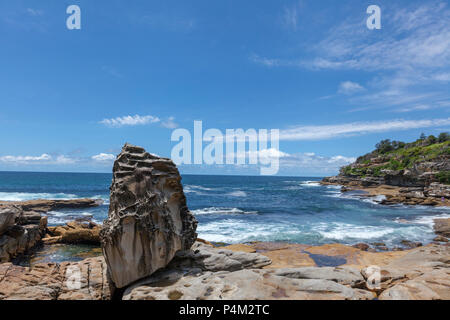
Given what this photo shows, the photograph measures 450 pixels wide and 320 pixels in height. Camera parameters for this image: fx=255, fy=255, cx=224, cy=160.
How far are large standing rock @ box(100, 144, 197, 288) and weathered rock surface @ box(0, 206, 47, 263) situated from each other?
852 cm

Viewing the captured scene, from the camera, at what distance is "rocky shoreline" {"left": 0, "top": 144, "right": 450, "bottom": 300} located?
6809mm

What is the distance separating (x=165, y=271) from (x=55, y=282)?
3.35 m

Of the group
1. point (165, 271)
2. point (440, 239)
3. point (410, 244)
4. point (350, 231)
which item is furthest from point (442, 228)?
point (165, 271)

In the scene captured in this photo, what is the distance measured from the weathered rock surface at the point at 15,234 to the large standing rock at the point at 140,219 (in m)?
8.52

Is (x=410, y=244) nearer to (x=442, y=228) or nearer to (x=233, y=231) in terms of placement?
(x=442, y=228)

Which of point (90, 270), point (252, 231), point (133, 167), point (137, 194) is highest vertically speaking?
point (133, 167)

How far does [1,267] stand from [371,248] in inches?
714

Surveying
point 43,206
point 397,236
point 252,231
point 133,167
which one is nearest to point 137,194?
point 133,167

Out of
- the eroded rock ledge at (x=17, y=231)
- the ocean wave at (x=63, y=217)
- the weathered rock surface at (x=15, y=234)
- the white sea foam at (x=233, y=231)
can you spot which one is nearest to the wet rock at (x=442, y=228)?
the white sea foam at (x=233, y=231)

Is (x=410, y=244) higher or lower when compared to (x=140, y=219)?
lower

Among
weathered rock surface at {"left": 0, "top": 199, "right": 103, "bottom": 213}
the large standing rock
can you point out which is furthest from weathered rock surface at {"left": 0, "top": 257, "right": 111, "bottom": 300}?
weathered rock surface at {"left": 0, "top": 199, "right": 103, "bottom": 213}

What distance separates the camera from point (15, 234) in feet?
45.9
